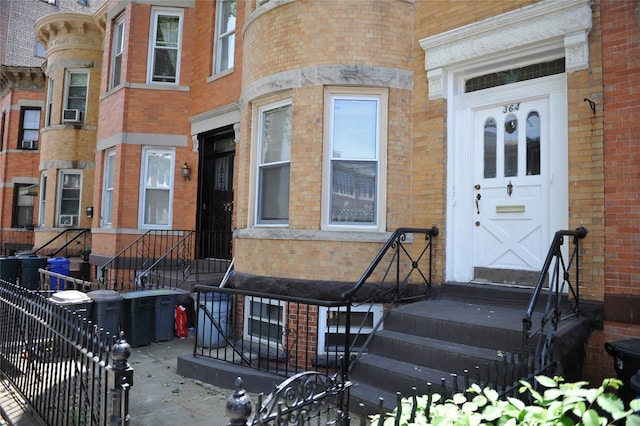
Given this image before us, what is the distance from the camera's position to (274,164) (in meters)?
7.46

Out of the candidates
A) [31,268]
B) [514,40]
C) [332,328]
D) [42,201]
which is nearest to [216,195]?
[332,328]

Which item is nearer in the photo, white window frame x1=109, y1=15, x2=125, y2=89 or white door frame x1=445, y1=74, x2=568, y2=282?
white door frame x1=445, y1=74, x2=568, y2=282

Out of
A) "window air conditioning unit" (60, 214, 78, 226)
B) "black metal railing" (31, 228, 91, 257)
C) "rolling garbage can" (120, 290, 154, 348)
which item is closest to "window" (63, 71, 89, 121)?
"window air conditioning unit" (60, 214, 78, 226)

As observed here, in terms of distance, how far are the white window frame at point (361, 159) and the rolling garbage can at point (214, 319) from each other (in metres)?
2.05

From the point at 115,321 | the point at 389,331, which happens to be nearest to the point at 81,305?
the point at 115,321

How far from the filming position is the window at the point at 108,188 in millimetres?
12194

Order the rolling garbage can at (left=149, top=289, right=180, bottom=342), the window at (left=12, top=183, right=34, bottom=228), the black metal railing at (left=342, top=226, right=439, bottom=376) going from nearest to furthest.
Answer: the black metal railing at (left=342, top=226, right=439, bottom=376) < the rolling garbage can at (left=149, top=289, right=180, bottom=342) < the window at (left=12, top=183, right=34, bottom=228)

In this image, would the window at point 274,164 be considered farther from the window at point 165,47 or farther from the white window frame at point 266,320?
the window at point 165,47

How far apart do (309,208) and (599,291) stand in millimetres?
3690

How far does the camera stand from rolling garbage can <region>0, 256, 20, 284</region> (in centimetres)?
1306

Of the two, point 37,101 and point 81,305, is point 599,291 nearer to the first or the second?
point 81,305

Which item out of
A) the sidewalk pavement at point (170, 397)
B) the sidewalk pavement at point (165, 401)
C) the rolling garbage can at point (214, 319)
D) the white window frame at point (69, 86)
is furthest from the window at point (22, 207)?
the sidewalk pavement at point (165, 401)

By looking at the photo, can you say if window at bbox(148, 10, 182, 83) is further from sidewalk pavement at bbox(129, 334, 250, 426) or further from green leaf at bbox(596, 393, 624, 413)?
green leaf at bbox(596, 393, 624, 413)

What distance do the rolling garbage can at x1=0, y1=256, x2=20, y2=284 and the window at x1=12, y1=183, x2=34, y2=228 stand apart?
27.9ft
